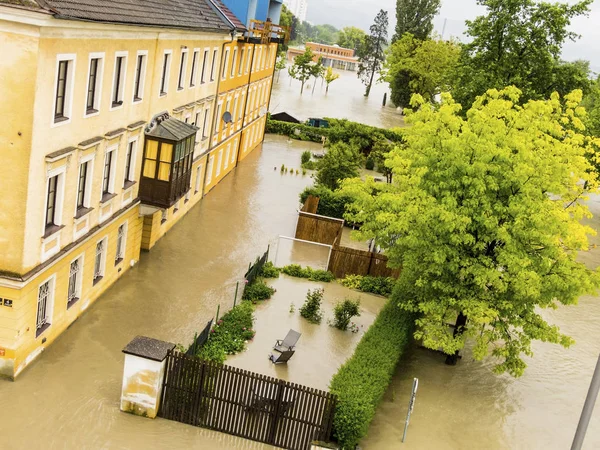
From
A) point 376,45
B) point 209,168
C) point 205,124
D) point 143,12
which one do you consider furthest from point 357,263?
point 376,45

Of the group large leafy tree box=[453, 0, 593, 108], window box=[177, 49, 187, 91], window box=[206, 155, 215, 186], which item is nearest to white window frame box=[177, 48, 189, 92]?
window box=[177, 49, 187, 91]

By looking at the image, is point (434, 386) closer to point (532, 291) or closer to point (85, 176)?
point (532, 291)

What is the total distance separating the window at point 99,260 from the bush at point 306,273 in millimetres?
7702

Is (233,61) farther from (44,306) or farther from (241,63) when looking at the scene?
(44,306)

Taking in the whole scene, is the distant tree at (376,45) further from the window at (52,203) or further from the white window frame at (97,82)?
the window at (52,203)

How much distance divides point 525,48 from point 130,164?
26.0 metres

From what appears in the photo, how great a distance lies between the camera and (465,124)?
797 inches

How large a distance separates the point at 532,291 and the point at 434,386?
4343 millimetres

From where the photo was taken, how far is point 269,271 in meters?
26.3

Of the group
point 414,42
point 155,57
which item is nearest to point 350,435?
point 155,57

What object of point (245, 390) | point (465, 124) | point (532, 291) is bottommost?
point (245, 390)

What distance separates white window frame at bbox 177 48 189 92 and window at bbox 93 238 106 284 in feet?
25.7

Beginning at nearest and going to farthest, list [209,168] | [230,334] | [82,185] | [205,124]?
[82,185] < [230,334] < [205,124] < [209,168]

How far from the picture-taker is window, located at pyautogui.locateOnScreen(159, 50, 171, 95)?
24.0m
